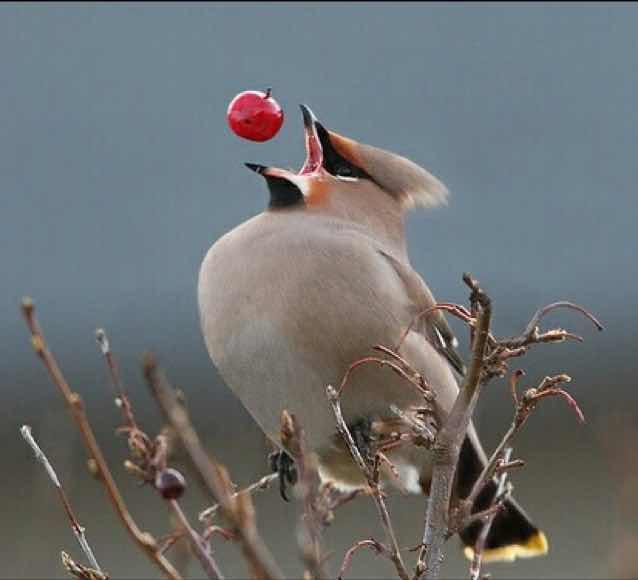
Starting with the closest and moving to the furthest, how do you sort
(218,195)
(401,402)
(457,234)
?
1. (401,402)
2. (457,234)
3. (218,195)

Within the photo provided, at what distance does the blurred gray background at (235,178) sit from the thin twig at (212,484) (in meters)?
3.90

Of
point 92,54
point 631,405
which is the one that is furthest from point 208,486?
point 92,54

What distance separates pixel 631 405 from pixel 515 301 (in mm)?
2361

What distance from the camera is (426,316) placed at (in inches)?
168

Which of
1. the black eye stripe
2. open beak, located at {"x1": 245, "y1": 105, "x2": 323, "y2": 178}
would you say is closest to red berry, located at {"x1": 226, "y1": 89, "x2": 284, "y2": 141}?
open beak, located at {"x1": 245, "y1": 105, "x2": 323, "y2": 178}

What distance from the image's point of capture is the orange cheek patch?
433 cm

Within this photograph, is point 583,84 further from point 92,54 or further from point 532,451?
point 532,451

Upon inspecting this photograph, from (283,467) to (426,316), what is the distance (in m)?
0.50

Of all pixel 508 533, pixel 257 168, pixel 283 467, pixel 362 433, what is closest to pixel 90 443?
pixel 362 433

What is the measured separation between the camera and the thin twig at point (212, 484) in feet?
5.89

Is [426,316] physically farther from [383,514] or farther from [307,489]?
[307,489]

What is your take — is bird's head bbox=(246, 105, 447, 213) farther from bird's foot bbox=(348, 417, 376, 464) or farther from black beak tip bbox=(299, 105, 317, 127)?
bird's foot bbox=(348, 417, 376, 464)

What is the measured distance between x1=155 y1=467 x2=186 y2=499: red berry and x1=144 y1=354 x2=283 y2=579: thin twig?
14cm

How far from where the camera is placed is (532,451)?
883 centimetres
